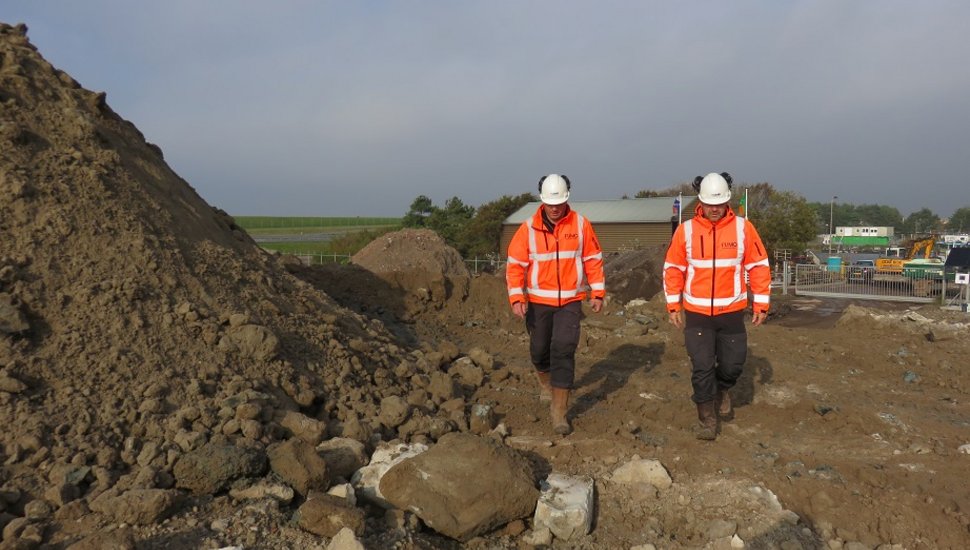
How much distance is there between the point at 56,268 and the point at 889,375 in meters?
7.45

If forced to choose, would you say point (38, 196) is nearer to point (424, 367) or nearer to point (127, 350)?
point (127, 350)

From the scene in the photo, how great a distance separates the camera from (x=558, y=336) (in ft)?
16.6

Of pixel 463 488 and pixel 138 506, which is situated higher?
pixel 138 506

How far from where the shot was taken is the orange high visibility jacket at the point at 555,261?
5.05 m

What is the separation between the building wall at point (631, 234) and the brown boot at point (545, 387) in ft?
86.0

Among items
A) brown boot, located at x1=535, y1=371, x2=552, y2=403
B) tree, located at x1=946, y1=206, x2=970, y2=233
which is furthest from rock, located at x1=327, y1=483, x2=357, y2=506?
tree, located at x1=946, y1=206, x2=970, y2=233

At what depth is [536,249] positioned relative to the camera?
5094 millimetres

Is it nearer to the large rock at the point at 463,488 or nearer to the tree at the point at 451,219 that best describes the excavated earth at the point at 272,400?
the large rock at the point at 463,488

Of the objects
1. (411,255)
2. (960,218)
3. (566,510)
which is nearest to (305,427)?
(566,510)

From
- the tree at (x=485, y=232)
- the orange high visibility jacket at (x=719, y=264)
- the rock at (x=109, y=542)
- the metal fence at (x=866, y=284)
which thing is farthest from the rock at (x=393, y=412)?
the tree at (x=485, y=232)

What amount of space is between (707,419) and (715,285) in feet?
3.21

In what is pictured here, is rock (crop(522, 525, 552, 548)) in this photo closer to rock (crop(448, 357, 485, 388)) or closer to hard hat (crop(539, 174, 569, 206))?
hard hat (crop(539, 174, 569, 206))

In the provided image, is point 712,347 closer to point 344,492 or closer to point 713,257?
point 713,257

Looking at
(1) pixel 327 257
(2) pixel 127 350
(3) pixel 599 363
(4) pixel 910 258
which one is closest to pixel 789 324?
(3) pixel 599 363
